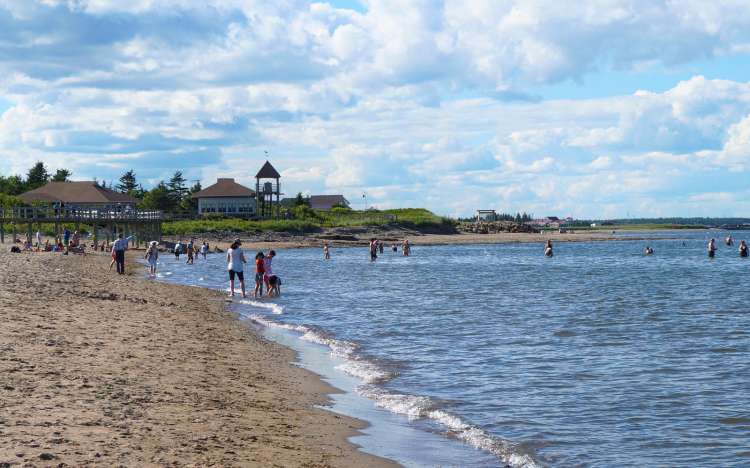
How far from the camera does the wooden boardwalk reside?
5850 cm

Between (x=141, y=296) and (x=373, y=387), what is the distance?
504 inches

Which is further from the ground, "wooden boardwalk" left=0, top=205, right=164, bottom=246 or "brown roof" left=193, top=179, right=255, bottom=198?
"brown roof" left=193, top=179, right=255, bottom=198

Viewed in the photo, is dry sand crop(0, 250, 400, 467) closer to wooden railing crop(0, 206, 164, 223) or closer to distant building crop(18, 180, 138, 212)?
wooden railing crop(0, 206, 164, 223)

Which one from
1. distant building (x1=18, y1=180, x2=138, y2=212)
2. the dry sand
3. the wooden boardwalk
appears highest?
distant building (x1=18, y1=180, x2=138, y2=212)

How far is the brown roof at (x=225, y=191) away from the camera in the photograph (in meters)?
107

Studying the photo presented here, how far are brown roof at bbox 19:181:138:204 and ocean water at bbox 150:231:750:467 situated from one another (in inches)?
2397

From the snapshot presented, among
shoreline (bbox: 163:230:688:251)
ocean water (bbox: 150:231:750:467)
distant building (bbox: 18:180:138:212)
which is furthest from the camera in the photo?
distant building (bbox: 18:180:138:212)

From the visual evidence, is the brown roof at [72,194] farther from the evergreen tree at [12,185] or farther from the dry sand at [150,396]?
the dry sand at [150,396]

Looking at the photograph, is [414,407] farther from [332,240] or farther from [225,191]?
[225,191]

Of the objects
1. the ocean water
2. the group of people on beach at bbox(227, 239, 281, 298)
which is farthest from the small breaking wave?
the group of people on beach at bbox(227, 239, 281, 298)

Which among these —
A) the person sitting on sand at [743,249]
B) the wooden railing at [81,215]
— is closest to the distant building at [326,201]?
the wooden railing at [81,215]

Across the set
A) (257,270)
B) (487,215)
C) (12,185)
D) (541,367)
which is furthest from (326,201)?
(541,367)

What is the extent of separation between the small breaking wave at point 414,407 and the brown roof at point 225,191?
91.9 m

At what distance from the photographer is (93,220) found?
60.0 metres
